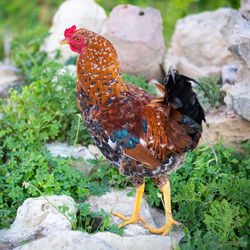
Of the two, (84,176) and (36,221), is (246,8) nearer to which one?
(84,176)

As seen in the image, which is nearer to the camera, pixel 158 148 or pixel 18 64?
pixel 158 148

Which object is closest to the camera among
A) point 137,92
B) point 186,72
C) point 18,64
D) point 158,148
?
point 158,148

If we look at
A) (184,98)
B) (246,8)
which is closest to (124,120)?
(184,98)

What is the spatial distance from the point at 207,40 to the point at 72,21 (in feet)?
7.51

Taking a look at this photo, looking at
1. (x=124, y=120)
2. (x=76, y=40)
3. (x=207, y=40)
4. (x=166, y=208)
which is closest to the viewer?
(x=124, y=120)

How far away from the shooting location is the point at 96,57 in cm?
312

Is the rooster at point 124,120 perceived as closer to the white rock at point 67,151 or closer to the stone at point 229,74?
the white rock at point 67,151

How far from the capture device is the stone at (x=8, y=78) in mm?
5258

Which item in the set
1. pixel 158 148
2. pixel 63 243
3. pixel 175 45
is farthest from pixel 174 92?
pixel 175 45

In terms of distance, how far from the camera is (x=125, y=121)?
3.08 m

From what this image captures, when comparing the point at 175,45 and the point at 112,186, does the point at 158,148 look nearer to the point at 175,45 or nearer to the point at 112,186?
the point at 112,186

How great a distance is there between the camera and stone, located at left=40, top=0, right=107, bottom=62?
5.86 meters

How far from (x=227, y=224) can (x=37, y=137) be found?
2.42m

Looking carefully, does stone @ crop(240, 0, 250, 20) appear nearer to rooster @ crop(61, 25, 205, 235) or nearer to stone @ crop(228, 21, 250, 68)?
stone @ crop(228, 21, 250, 68)
